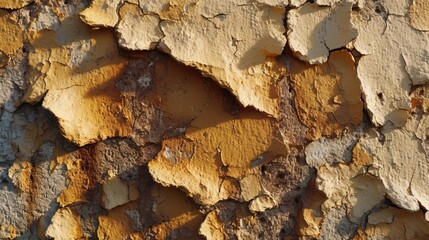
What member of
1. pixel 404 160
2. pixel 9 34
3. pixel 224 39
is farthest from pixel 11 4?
pixel 404 160

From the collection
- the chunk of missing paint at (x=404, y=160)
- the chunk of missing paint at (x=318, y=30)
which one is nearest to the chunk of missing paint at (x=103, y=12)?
the chunk of missing paint at (x=318, y=30)

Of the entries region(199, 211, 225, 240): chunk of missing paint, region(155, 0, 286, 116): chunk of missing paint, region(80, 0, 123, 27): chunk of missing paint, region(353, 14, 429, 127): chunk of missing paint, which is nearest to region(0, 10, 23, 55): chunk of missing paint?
region(80, 0, 123, 27): chunk of missing paint

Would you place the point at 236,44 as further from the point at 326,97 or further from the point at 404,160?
the point at 404,160

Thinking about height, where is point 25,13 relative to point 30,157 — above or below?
above

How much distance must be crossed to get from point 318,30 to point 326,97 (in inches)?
6.7

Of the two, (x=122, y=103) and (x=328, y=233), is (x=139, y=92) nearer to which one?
(x=122, y=103)

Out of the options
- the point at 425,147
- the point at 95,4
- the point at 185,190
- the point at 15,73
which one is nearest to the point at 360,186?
the point at 425,147

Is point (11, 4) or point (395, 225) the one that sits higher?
point (11, 4)

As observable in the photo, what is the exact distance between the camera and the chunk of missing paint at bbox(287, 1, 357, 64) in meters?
1.44

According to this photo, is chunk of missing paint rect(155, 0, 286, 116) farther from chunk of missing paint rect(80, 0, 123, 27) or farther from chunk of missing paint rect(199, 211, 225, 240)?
chunk of missing paint rect(199, 211, 225, 240)

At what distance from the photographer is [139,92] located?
4.75 ft

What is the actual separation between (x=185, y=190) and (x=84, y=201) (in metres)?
0.26

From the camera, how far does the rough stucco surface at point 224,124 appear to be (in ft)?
4.71

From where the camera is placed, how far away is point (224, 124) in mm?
1438
